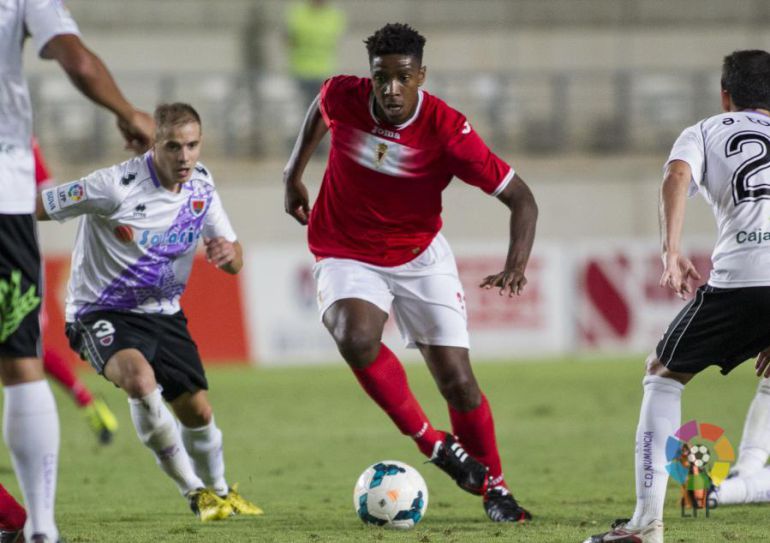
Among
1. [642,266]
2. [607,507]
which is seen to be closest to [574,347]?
[642,266]

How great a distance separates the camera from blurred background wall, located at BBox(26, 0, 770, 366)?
1955 cm

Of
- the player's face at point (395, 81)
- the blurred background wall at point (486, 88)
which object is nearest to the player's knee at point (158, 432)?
the player's face at point (395, 81)

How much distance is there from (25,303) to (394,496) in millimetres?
2141

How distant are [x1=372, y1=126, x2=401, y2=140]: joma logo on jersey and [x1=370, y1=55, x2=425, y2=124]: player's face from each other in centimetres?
10

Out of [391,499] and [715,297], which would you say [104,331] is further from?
[715,297]

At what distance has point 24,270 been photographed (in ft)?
15.0

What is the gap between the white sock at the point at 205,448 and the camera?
264 inches

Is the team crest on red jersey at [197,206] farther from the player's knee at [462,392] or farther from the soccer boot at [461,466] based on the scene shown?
the soccer boot at [461,466]

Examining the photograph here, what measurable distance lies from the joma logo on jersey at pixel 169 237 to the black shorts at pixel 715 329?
250cm

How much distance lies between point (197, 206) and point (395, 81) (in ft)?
3.98

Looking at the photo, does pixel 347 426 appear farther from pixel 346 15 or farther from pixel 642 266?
pixel 346 15

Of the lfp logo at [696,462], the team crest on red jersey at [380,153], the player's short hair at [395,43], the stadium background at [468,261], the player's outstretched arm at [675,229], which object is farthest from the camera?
the stadium background at [468,261]

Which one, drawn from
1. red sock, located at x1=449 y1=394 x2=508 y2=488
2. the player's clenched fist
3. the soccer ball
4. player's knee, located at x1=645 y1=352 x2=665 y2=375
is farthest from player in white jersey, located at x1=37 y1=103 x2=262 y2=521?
player's knee, located at x1=645 y1=352 x2=665 y2=375

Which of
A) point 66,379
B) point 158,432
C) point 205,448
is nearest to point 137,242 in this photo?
point 158,432
